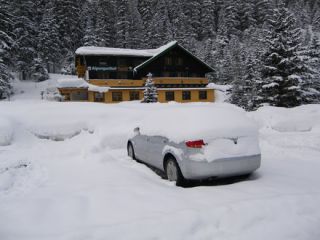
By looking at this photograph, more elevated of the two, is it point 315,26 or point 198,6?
point 198,6

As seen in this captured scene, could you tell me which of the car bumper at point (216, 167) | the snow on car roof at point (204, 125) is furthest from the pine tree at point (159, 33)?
the car bumper at point (216, 167)

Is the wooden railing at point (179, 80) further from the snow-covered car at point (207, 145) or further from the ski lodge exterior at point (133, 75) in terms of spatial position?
the snow-covered car at point (207, 145)

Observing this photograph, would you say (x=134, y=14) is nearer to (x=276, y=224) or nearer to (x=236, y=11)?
(x=236, y=11)

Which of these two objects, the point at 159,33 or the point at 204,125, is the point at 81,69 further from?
the point at 204,125

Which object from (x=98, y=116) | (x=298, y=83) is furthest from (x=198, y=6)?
(x=98, y=116)

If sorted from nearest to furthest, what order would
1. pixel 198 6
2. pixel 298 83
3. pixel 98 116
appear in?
pixel 98 116, pixel 298 83, pixel 198 6

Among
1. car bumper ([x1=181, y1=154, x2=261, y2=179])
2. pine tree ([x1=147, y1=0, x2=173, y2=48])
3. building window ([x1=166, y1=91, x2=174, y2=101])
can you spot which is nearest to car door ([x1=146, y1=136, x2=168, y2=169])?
car bumper ([x1=181, y1=154, x2=261, y2=179])

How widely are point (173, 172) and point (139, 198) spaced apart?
53.0 inches

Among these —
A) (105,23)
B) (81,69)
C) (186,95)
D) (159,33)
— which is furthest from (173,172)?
(105,23)

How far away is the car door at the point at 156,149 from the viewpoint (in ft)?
21.1

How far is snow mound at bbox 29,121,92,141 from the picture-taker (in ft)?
36.0

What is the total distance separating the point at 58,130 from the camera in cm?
1120

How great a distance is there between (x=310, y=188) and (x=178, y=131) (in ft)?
8.56

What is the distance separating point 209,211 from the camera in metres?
4.02
